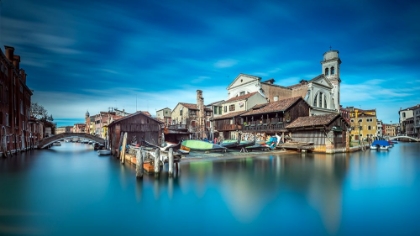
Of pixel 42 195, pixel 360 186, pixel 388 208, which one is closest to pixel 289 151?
pixel 360 186

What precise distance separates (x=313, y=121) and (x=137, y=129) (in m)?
19.1

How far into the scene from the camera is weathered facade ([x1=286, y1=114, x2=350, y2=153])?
22781 millimetres

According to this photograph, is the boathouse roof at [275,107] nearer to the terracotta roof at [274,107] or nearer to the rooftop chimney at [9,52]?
the terracotta roof at [274,107]

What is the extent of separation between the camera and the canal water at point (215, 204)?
6.49 metres

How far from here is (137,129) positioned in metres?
25.8

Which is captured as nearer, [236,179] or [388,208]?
[388,208]

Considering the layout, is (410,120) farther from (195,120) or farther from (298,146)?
(195,120)

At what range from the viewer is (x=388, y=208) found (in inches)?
311

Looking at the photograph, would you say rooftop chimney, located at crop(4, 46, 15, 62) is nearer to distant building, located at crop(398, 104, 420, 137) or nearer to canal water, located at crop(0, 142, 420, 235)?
canal water, located at crop(0, 142, 420, 235)

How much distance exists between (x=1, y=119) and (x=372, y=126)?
65514mm

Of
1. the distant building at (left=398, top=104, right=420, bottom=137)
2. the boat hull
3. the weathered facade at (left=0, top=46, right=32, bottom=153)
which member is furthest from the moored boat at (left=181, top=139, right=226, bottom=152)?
the distant building at (left=398, top=104, right=420, bottom=137)

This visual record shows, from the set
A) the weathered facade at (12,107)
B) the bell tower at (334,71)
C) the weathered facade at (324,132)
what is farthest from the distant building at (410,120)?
the weathered facade at (12,107)

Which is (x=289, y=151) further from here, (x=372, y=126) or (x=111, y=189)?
(x=372, y=126)

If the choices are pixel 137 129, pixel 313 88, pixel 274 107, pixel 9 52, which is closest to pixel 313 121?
pixel 274 107
